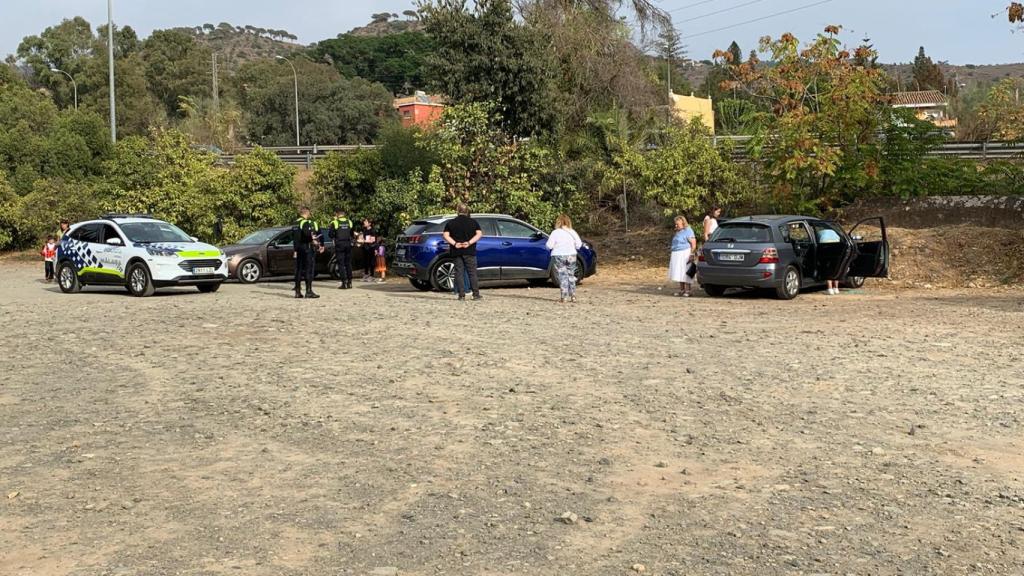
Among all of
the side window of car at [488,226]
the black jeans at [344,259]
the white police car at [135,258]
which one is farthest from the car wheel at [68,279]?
the side window of car at [488,226]

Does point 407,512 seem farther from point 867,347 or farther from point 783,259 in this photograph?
point 783,259

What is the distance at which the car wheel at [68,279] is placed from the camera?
2414 cm

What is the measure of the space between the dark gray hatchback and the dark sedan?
10.8 m

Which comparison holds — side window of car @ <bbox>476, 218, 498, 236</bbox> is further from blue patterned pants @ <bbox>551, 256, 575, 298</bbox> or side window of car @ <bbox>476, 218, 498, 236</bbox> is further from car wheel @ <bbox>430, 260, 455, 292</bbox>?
blue patterned pants @ <bbox>551, 256, 575, 298</bbox>

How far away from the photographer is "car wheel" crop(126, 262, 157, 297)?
22411mm

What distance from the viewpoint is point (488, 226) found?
75.6 feet

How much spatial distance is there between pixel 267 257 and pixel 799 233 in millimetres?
13608

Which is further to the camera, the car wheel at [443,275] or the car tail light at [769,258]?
the car wheel at [443,275]

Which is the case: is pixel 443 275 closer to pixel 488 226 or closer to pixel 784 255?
pixel 488 226

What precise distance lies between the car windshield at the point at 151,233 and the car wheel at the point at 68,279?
1913 millimetres

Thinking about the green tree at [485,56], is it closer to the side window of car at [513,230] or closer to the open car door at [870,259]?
the side window of car at [513,230]

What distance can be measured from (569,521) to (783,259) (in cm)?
1432

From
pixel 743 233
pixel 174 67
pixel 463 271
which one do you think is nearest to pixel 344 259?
pixel 463 271

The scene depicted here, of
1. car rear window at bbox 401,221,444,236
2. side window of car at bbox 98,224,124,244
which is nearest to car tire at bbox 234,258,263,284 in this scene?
side window of car at bbox 98,224,124,244
